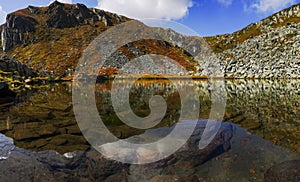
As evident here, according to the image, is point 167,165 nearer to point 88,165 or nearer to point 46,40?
point 88,165

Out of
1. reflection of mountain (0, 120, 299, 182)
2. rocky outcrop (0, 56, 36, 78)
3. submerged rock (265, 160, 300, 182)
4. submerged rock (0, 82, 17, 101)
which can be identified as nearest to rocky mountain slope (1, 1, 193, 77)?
rocky outcrop (0, 56, 36, 78)

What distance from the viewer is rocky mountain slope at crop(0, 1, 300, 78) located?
8665 cm

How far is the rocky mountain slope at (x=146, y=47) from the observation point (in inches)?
3411

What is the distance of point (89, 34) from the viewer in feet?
622

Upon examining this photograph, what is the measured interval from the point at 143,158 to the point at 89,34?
629 ft

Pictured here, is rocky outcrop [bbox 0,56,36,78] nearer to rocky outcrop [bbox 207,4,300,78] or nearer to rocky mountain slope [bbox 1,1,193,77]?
rocky mountain slope [bbox 1,1,193,77]

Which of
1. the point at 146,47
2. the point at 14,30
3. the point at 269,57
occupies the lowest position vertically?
the point at 269,57

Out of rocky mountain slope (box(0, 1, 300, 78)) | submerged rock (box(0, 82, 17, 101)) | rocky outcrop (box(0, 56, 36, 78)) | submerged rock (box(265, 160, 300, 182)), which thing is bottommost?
submerged rock (box(265, 160, 300, 182))

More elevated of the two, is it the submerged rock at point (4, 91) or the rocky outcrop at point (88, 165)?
the submerged rock at point (4, 91)

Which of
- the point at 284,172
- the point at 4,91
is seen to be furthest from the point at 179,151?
the point at 4,91

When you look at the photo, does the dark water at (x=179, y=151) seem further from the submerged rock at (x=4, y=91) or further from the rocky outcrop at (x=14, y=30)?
the rocky outcrop at (x=14, y=30)

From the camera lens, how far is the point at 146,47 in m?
182

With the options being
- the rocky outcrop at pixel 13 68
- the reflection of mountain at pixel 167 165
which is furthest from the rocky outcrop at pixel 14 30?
the reflection of mountain at pixel 167 165

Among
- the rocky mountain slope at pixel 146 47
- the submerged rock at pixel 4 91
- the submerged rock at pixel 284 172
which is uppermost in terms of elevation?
the rocky mountain slope at pixel 146 47
